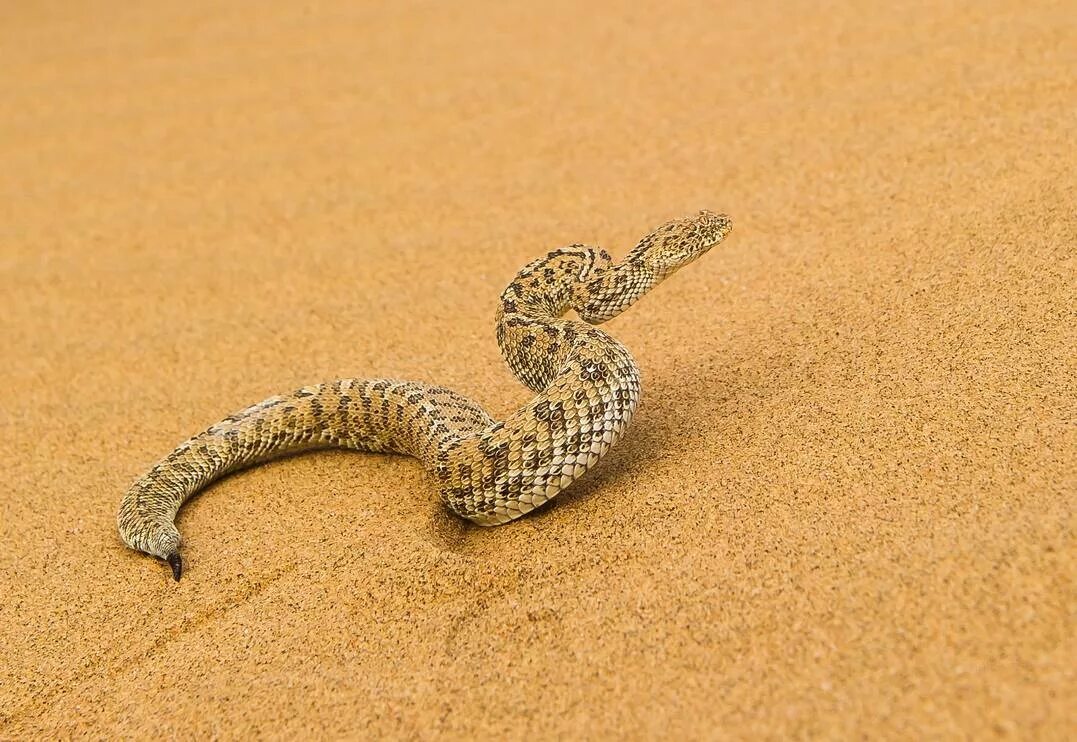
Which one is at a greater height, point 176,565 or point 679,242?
point 679,242

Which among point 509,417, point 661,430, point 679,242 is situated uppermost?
point 679,242

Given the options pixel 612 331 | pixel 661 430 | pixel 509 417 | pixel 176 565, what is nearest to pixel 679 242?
pixel 661 430

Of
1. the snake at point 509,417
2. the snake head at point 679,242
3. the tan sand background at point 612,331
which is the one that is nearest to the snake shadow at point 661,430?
the tan sand background at point 612,331

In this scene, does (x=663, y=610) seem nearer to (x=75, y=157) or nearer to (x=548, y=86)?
(x=548, y=86)

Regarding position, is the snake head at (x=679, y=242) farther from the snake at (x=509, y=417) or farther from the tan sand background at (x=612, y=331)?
the tan sand background at (x=612, y=331)

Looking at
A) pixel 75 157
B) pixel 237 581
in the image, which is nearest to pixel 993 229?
pixel 237 581

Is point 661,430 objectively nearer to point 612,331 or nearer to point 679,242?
point 679,242
